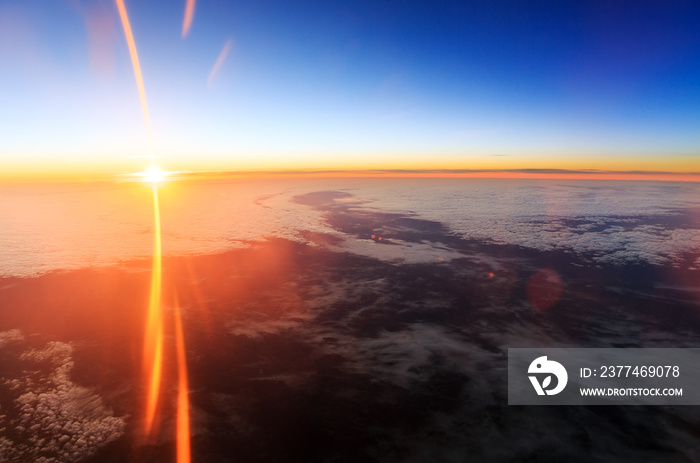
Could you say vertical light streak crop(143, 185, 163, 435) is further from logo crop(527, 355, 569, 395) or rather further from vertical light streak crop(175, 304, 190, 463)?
logo crop(527, 355, 569, 395)

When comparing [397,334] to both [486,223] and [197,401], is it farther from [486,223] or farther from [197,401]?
[486,223]

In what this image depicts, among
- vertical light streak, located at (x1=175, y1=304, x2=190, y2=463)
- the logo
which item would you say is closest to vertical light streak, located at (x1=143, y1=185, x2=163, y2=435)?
vertical light streak, located at (x1=175, y1=304, x2=190, y2=463)

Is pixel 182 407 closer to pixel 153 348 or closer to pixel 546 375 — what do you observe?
pixel 153 348

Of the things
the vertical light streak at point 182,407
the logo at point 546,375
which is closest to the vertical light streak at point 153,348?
the vertical light streak at point 182,407

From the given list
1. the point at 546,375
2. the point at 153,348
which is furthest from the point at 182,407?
the point at 546,375

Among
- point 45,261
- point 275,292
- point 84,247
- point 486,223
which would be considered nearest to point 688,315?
point 275,292

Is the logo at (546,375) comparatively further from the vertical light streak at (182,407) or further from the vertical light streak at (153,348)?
the vertical light streak at (153,348)
